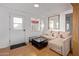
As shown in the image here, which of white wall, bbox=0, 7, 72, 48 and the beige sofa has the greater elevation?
white wall, bbox=0, 7, 72, 48

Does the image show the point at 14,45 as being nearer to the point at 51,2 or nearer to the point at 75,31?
the point at 51,2

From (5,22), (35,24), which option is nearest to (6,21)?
(5,22)

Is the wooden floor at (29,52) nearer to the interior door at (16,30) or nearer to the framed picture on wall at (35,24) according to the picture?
the interior door at (16,30)

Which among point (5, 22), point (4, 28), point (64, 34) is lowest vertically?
point (64, 34)

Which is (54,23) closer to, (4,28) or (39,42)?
(39,42)

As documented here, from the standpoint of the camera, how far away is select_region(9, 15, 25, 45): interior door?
1.39m

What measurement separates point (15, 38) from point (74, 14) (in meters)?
1.20

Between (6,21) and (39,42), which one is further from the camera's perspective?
(39,42)

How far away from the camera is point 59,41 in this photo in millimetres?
1421

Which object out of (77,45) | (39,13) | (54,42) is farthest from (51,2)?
(77,45)

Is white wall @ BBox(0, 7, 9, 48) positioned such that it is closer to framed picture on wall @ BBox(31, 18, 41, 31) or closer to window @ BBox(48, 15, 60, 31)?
framed picture on wall @ BBox(31, 18, 41, 31)

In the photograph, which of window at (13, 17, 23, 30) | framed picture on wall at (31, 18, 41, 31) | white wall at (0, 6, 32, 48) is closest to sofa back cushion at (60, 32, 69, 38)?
framed picture on wall at (31, 18, 41, 31)

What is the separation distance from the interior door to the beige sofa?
483 mm

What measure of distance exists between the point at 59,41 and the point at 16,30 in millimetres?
860
